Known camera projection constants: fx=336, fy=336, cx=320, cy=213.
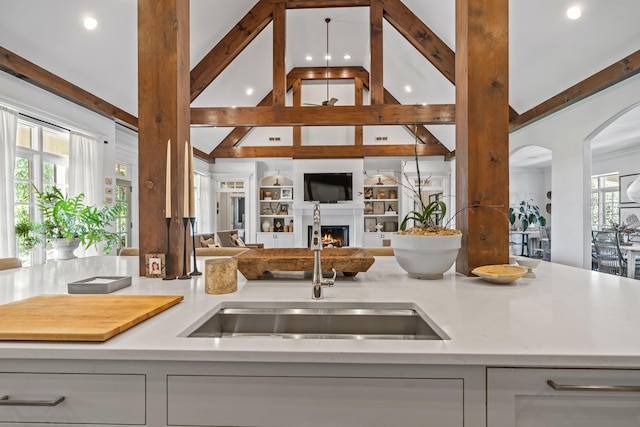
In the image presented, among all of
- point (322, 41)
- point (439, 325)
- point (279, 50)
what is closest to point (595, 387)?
point (439, 325)

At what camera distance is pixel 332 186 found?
7.97 m

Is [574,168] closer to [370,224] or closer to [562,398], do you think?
[562,398]

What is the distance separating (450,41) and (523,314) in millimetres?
5367

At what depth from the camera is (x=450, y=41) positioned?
5.18 meters

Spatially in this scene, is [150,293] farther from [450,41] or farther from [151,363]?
[450,41]

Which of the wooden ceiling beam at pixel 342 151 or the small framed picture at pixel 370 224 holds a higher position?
the wooden ceiling beam at pixel 342 151

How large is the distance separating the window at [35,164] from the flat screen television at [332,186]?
4.87 metres

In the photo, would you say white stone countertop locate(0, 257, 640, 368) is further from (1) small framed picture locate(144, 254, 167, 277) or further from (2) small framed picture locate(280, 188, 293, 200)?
(2) small framed picture locate(280, 188, 293, 200)

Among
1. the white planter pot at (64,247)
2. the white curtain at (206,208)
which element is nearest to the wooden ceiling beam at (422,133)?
the white curtain at (206,208)

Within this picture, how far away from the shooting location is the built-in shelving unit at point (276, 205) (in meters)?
8.64

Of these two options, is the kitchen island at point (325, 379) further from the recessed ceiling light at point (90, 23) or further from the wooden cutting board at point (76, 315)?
the recessed ceiling light at point (90, 23)

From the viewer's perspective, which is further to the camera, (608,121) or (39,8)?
(608,121)

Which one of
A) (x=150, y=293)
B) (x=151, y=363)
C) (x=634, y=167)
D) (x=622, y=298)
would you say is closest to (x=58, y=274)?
(x=150, y=293)

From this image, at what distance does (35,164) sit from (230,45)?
323cm
